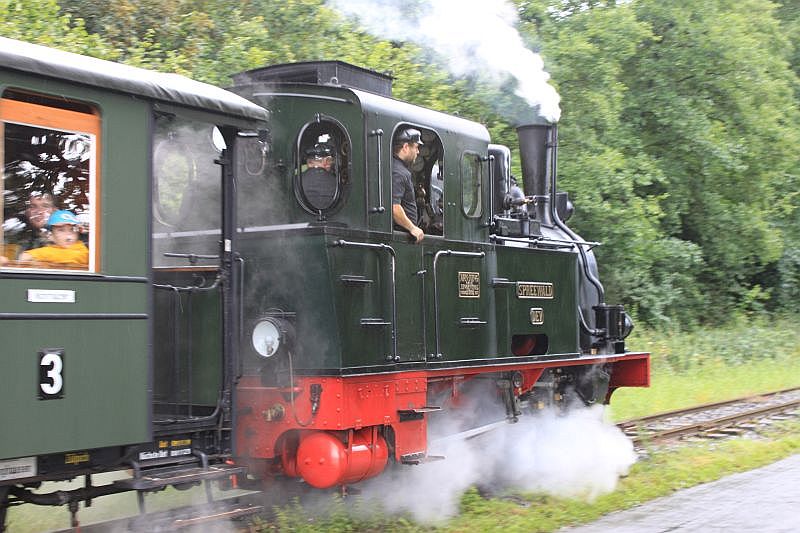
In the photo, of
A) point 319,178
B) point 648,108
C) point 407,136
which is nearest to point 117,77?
point 319,178

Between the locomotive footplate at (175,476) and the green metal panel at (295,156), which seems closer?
the locomotive footplate at (175,476)

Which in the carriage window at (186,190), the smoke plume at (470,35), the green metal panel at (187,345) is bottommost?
the green metal panel at (187,345)

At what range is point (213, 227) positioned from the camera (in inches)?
251

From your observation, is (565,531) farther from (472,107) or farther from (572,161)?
(572,161)

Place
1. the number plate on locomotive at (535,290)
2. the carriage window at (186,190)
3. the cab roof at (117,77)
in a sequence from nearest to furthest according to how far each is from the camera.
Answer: the cab roof at (117,77)
the carriage window at (186,190)
the number plate on locomotive at (535,290)

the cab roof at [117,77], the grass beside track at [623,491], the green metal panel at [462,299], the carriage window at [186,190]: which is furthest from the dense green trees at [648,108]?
the cab roof at [117,77]

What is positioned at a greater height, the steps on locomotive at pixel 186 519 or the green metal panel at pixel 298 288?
the green metal panel at pixel 298 288

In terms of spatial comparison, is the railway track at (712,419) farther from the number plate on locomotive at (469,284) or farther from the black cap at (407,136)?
the black cap at (407,136)

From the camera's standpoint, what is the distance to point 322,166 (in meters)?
6.38

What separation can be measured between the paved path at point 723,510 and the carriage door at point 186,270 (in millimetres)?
2686

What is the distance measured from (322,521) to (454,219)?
2337 mm

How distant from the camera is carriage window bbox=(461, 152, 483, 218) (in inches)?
289

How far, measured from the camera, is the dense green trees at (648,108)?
12930mm

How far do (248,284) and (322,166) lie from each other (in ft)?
2.97
